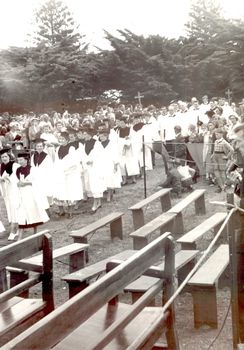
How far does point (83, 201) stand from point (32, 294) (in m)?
6.95

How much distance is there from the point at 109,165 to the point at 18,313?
942cm

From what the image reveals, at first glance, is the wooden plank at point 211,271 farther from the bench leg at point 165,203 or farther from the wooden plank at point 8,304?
the bench leg at point 165,203

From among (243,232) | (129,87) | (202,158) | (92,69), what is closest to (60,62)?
(92,69)

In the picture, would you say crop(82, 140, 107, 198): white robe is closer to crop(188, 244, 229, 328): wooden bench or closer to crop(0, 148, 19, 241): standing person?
crop(0, 148, 19, 241): standing person

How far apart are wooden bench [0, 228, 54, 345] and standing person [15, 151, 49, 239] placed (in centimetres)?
529

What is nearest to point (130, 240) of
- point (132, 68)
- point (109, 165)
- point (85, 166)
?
point (85, 166)

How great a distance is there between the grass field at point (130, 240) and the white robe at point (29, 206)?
531 millimetres

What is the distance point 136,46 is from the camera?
3600 centimetres

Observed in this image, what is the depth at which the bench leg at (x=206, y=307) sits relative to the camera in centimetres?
596

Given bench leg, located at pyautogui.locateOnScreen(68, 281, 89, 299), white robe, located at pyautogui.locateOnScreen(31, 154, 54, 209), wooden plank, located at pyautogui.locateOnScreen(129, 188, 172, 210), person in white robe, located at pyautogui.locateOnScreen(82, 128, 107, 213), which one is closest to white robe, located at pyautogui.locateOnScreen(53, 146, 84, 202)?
white robe, located at pyautogui.locateOnScreen(31, 154, 54, 209)

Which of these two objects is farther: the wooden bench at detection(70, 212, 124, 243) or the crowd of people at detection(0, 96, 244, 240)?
the crowd of people at detection(0, 96, 244, 240)

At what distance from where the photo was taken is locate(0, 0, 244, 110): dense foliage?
1330 inches

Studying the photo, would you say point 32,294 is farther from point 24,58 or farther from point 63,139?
point 24,58

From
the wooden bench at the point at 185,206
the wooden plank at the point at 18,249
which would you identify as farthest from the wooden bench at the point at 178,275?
the wooden bench at the point at 185,206
